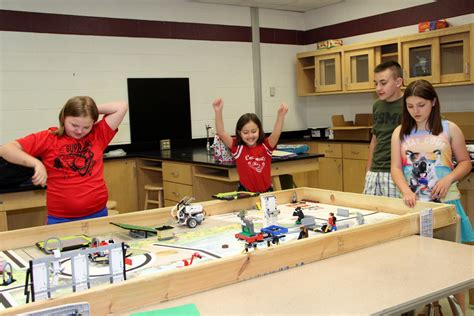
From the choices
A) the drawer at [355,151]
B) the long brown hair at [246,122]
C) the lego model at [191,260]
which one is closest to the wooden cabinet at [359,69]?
the drawer at [355,151]

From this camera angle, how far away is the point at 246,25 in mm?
6281

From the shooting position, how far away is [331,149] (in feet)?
19.6

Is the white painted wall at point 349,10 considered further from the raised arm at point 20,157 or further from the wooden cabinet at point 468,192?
the raised arm at point 20,157

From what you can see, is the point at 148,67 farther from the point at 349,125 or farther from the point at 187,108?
the point at 349,125

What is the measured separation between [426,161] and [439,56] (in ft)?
9.46

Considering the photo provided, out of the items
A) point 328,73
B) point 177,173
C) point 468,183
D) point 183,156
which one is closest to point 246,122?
point 177,173

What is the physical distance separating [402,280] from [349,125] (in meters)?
4.75

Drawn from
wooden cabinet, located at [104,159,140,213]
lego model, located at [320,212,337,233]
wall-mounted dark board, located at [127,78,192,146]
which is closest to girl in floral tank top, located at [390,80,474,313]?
lego model, located at [320,212,337,233]

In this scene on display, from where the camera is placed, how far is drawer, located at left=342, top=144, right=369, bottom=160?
552 centimetres

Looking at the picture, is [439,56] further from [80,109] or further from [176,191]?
[80,109]

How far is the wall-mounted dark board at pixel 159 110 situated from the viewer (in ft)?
18.2

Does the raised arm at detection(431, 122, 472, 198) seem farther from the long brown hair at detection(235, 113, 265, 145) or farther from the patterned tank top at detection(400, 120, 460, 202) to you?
the long brown hair at detection(235, 113, 265, 145)

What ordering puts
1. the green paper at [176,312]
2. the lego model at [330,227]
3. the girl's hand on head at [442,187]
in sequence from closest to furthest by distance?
the green paper at [176,312]
the lego model at [330,227]
the girl's hand on head at [442,187]

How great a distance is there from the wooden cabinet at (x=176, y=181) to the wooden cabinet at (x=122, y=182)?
496mm
